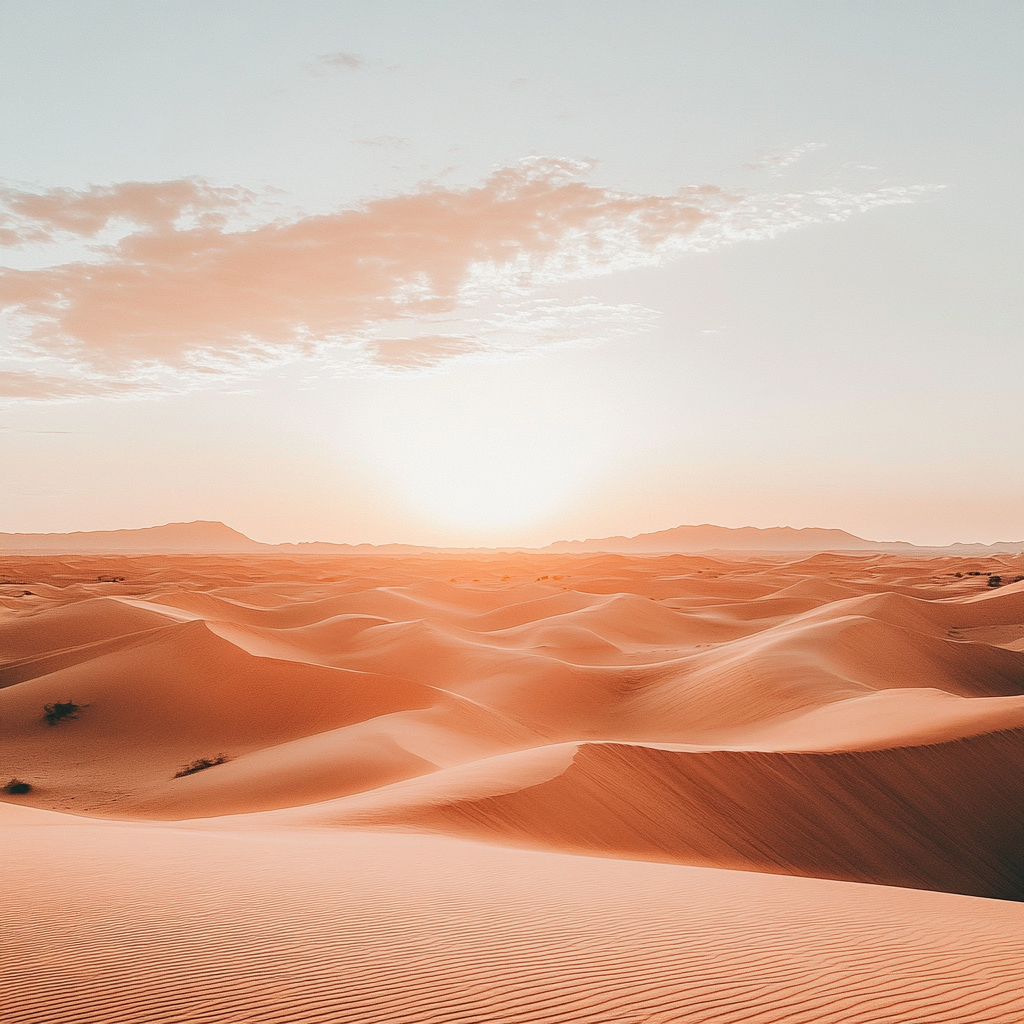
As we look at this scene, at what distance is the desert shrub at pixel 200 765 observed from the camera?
17.4m

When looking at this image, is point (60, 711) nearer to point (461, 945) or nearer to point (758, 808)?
point (758, 808)

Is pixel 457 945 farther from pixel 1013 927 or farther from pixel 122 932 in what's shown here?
pixel 1013 927

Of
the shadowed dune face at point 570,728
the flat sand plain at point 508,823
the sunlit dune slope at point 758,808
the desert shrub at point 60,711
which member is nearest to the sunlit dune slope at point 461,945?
the flat sand plain at point 508,823

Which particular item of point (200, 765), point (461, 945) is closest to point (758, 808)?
point (461, 945)

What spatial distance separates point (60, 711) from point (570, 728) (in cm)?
1255

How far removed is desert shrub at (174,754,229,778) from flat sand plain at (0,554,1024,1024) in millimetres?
354

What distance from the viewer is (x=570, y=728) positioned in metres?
22.6

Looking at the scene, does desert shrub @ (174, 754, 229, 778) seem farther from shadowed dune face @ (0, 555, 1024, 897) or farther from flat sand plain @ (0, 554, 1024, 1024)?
flat sand plain @ (0, 554, 1024, 1024)

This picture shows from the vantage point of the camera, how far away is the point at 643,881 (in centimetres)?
700

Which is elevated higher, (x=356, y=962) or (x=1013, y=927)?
(x=356, y=962)

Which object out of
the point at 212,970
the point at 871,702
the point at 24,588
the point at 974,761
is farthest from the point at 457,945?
the point at 24,588

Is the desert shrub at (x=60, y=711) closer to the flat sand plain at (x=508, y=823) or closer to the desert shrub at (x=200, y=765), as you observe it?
the flat sand plain at (x=508, y=823)

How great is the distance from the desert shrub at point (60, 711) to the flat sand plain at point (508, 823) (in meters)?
0.24

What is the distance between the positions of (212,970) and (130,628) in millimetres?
27695
